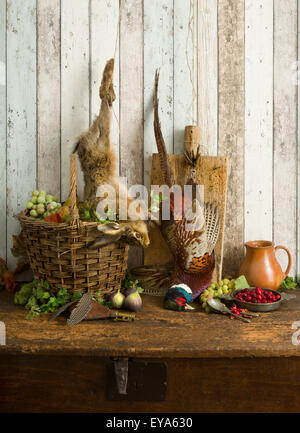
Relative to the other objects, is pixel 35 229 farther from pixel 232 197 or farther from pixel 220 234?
pixel 232 197

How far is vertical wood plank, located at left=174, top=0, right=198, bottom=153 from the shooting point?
1519 millimetres

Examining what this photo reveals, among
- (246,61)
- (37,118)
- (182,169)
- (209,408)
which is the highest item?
(246,61)

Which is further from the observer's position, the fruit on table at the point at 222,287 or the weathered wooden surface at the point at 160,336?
the fruit on table at the point at 222,287

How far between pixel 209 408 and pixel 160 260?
2.09 ft

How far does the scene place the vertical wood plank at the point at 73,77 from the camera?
1.51 meters

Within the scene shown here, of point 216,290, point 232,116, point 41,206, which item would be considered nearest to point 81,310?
point 41,206

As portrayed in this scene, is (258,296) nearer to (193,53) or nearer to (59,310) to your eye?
(59,310)

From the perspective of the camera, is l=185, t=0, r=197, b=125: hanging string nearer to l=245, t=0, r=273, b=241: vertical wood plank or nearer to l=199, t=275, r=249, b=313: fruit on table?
l=245, t=0, r=273, b=241: vertical wood plank

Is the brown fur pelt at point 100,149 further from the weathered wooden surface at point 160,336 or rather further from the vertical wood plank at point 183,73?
the weathered wooden surface at point 160,336

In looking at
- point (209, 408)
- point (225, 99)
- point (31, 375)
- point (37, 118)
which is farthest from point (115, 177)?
point (209, 408)

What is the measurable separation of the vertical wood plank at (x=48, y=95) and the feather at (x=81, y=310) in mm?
548

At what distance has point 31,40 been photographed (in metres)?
1.51

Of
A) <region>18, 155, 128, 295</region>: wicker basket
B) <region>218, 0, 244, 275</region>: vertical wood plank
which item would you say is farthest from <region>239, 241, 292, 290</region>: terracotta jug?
<region>18, 155, 128, 295</region>: wicker basket

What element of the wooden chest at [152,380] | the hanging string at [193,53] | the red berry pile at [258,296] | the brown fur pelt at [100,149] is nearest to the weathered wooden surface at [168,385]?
the wooden chest at [152,380]
